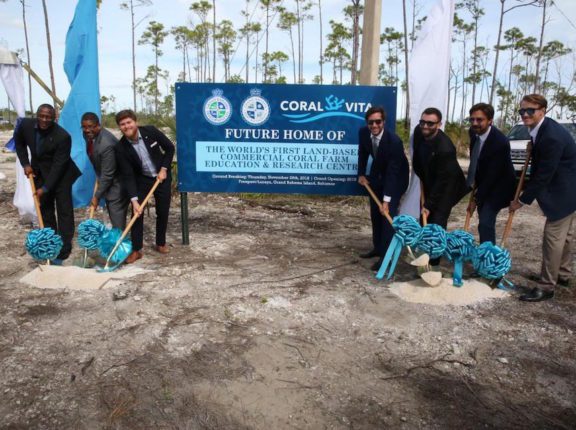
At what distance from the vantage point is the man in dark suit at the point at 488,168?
439cm

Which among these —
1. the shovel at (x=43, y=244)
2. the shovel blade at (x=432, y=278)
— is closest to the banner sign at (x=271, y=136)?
the shovel blade at (x=432, y=278)

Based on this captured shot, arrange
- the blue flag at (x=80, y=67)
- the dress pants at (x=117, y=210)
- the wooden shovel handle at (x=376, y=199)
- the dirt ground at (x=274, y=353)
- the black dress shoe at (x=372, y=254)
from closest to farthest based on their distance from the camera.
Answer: the dirt ground at (x=274, y=353)
the wooden shovel handle at (x=376, y=199)
the dress pants at (x=117, y=210)
the black dress shoe at (x=372, y=254)
the blue flag at (x=80, y=67)

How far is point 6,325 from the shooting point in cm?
371

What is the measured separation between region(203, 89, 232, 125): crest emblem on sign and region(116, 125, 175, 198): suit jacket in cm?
69

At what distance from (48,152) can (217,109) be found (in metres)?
1.95

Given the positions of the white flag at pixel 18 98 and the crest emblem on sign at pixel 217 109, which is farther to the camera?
the white flag at pixel 18 98

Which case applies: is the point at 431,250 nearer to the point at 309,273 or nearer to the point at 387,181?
the point at 387,181

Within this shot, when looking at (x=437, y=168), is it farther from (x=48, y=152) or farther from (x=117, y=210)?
(x=48, y=152)

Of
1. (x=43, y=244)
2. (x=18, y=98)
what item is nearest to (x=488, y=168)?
(x=43, y=244)

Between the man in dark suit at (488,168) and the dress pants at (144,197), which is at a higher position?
the man in dark suit at (488,168)

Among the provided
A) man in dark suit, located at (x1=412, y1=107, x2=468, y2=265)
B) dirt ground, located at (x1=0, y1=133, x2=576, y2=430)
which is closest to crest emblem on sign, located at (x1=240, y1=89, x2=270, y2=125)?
dirt ground, located at (x1=0, y1=133, x2=576, y2=430)

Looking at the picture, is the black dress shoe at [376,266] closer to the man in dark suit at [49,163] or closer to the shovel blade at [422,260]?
the shovel blade at [422,260]

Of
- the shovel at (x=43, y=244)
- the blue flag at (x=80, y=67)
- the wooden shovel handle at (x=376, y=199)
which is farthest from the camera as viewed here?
the blue flag at (x=80, y=67)

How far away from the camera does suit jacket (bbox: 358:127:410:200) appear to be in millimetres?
4977
